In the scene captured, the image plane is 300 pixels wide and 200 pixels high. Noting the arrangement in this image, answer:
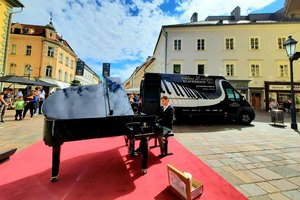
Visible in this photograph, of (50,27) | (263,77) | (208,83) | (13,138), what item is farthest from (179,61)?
(50,27)

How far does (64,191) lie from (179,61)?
21.7 m

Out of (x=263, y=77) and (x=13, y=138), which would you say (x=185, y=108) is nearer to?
(x=13, y=138)

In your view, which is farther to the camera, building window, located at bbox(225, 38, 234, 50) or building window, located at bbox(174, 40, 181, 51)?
building window, located at bbox(174, 40, 181, 51)

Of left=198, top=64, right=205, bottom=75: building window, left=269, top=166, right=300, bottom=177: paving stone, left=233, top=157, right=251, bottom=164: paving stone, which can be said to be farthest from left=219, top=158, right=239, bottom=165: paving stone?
left=198, top=64, right=205, bottom=75: building window

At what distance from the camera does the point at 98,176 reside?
133 inches

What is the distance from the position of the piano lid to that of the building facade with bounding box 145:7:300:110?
19816 mm

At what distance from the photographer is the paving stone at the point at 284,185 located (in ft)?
9.82

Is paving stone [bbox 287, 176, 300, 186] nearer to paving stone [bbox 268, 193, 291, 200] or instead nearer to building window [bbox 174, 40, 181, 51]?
paving stone [bbox 268, 193, 291, 200]


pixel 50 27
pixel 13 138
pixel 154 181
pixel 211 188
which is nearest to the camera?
pixel 211 188

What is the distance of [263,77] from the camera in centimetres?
2172

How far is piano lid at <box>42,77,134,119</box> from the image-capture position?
10.3 feet

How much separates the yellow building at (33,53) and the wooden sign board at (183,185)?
30.6m

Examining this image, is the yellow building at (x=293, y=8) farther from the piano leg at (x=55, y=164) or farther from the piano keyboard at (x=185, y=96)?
the piano leg at (x=55, y=164)

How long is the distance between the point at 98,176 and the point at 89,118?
3.96 ft
